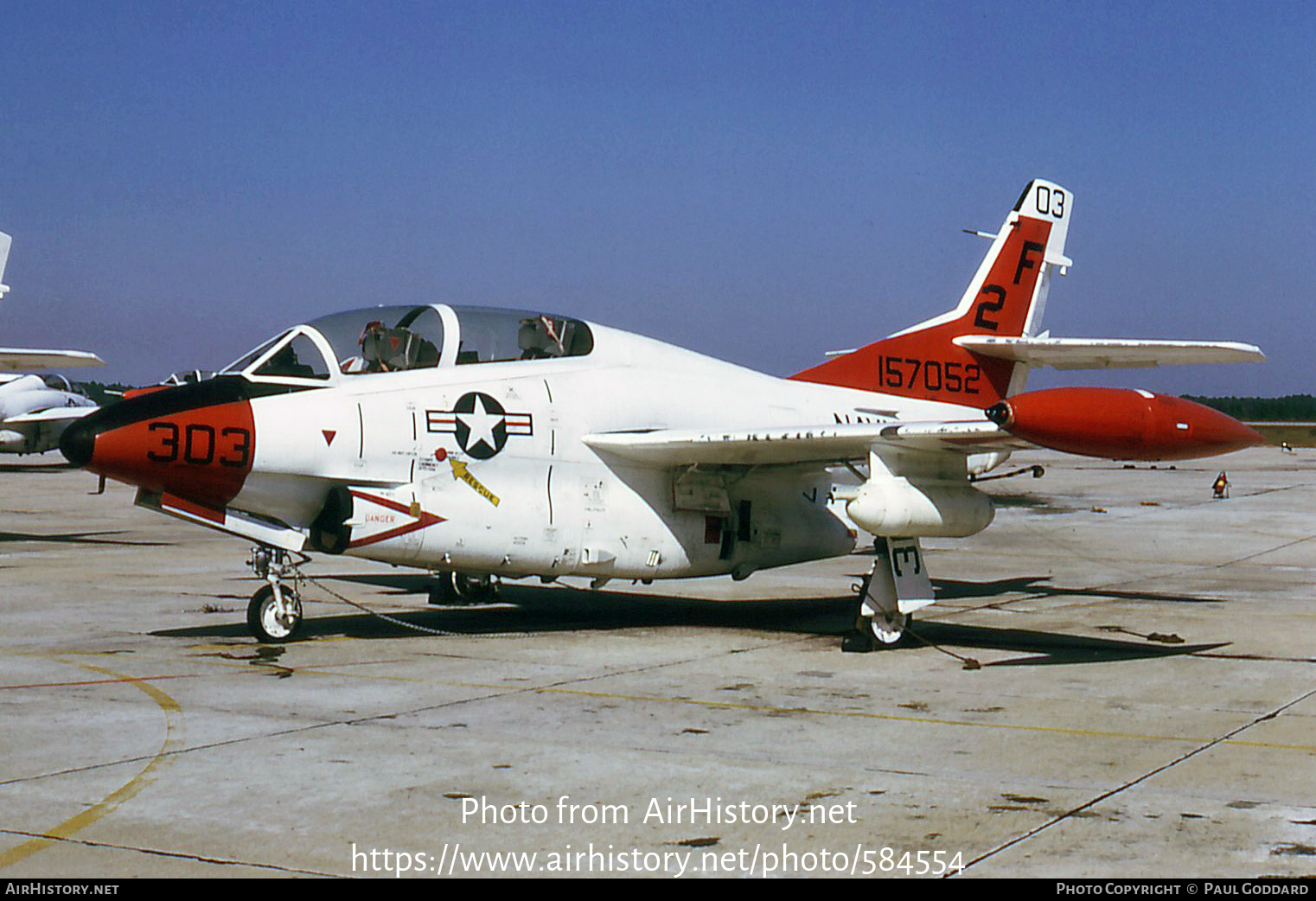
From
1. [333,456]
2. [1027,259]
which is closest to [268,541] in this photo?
[333,456]

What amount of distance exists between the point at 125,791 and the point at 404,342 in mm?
5930

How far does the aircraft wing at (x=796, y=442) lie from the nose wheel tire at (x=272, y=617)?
3.15 metres

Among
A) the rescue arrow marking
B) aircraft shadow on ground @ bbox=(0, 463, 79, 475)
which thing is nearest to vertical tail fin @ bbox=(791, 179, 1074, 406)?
the rescue arrow marking

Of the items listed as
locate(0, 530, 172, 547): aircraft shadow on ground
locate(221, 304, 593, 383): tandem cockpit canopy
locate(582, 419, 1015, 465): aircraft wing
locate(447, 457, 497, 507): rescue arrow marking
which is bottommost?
locate(0, 530, 172, 547): aircraft shadow on ground

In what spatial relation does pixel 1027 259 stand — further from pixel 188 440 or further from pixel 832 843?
pixel 832 843

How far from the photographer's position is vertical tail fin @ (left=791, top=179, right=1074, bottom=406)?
16.1 meters

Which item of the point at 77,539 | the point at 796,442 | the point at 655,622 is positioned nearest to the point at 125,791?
the point at 796,442

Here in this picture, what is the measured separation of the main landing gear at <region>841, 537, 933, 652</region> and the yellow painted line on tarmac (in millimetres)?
6007

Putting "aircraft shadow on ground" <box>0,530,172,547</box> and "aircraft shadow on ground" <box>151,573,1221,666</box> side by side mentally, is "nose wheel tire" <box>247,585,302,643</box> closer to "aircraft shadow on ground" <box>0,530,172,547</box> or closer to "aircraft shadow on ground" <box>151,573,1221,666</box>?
"aircraft shadow on ground" <box>151,573,1221,666</box>

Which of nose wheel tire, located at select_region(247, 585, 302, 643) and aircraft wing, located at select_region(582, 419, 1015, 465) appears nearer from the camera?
aircraft wing, located at select_region(582, 419, 1015, 465)

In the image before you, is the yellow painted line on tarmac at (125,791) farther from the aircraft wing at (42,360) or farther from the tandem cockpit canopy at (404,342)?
the aircraft wing at (42,360)

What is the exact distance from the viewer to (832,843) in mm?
6043

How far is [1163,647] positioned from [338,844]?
8.78 metres

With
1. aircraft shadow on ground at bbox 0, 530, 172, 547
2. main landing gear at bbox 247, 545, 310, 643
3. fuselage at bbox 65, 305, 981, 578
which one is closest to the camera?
fuselage at bbox 65, 305, 981, 578
